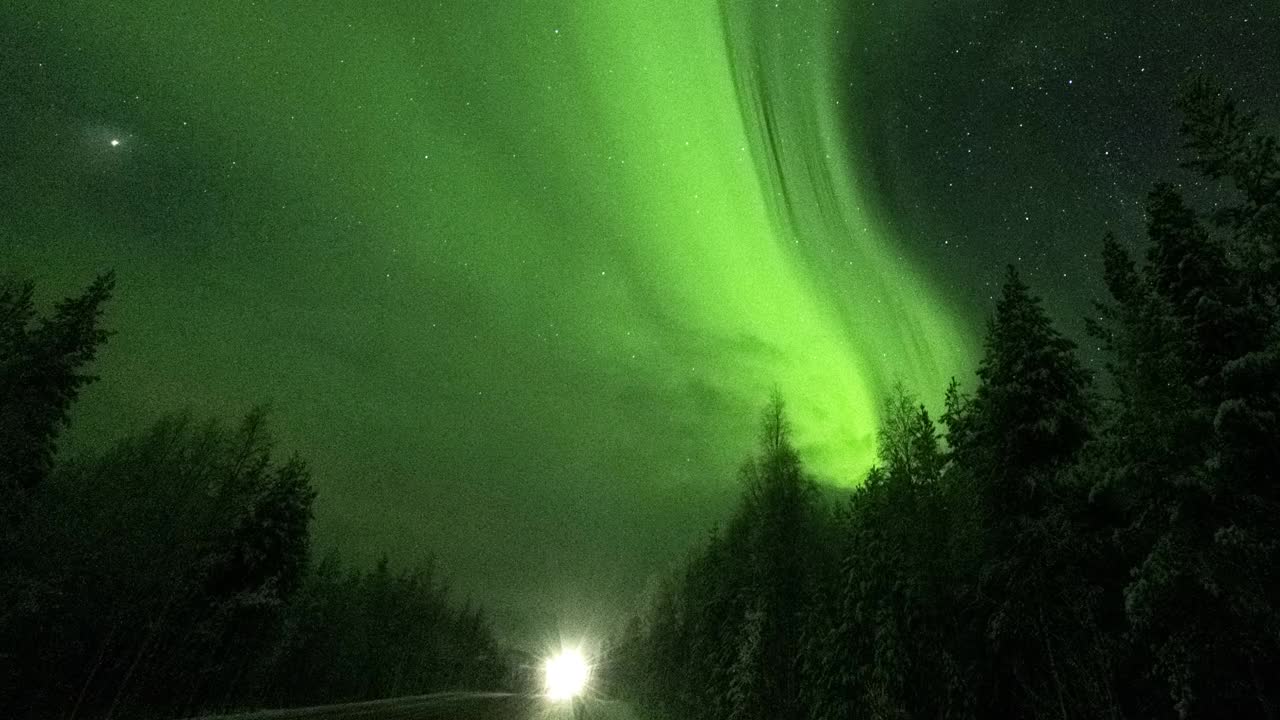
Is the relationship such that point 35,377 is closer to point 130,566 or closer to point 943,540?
point 130,566

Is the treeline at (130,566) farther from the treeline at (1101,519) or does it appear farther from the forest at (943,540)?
the treeline at (1101,519)

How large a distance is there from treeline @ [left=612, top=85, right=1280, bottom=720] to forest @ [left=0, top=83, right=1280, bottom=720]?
0.21 feet

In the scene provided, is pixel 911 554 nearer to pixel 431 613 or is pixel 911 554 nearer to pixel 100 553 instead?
pixel 100 553

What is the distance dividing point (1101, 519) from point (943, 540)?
6.29 meters

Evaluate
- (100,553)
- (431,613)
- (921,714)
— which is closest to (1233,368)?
(921,714)

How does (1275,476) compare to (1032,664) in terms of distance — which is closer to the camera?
(1275,476)

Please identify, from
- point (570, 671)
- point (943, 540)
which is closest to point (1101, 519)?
point (943, 540)

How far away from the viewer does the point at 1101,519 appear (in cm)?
1603

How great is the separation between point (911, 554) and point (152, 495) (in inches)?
Answer: 1674

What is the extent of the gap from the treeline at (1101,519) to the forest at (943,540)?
0.21ft

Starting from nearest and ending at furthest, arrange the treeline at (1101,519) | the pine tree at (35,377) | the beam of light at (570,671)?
the treeline at (1101,519), the pine tree at (35,377), the beam of light at (570,671)

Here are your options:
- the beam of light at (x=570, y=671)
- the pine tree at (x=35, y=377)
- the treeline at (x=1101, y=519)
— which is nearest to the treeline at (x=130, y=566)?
the pine tree at (x=35, y=377)

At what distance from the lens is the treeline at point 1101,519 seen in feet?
40.6

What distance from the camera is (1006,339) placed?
1900 cm
